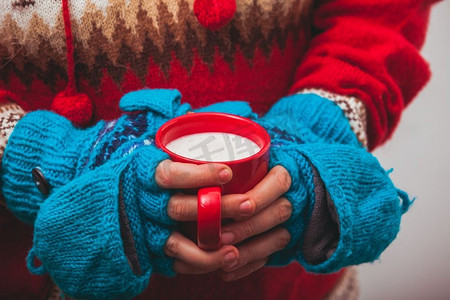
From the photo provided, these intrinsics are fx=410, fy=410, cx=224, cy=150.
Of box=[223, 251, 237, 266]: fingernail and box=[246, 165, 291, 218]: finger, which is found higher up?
box=[246, 165, 291, 218]: finger

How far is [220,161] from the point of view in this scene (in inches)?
16.2

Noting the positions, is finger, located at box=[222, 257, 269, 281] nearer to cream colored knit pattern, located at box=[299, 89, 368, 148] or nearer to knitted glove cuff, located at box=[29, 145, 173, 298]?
knitted glove cuff, located at box=[29, 145, 173, 298]

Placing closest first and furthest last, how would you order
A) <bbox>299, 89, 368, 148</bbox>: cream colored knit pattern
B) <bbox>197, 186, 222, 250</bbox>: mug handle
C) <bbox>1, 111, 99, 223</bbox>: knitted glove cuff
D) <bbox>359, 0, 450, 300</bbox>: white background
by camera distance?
<bbox>197, 186, 222, 250</bbox>: mug handle, <bbox>1, 111, 99, 223</bbox>: knitted glove cuff, <bbox>299, 89, 368, 148</bbox>: cream colored knit pattern, <bbox>359, 0, 450, 300</bbox>: white background

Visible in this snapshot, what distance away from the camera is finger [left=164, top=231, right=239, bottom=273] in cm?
44

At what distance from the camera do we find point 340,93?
65 centimetres

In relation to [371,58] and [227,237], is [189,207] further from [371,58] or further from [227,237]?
[371,58]

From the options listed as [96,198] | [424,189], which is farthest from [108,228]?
[424,189]

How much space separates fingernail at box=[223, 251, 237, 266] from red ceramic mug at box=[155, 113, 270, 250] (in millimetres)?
24

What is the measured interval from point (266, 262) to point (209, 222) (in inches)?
7.0

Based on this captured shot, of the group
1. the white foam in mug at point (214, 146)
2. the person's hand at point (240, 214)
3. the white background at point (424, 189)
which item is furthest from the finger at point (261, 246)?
the white background at point (424, 189)

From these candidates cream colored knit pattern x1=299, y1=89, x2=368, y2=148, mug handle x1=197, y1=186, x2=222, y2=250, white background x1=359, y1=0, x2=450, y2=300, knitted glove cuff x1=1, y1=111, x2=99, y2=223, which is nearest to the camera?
mug handle x1=197, y1=186, x2=222, y2=250

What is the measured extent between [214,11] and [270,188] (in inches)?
11.0

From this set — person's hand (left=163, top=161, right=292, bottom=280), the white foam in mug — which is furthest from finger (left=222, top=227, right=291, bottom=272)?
the white foam in mug

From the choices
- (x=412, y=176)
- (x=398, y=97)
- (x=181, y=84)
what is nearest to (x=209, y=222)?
(x=181, y=84)
